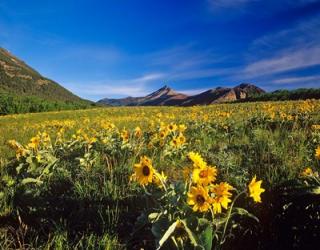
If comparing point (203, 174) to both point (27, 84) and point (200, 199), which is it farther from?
point (27, 84)

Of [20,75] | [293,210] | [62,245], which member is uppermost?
[20,75]

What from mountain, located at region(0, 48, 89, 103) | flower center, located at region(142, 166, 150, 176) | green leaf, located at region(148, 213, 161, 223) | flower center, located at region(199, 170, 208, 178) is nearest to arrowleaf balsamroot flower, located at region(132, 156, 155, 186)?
flower center, located at region(142, 166, 150, 176)

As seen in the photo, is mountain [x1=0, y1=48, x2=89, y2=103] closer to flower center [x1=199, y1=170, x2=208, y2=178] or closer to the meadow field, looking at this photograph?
the meadow field

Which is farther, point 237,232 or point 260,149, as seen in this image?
point 260,149

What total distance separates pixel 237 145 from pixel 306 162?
1501 mm

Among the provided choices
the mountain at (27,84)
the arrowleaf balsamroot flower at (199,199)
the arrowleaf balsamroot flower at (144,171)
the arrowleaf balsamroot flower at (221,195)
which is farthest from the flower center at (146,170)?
the mountain at (27,84)

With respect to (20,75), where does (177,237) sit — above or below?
below

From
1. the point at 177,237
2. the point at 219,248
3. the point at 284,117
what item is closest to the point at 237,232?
the point at 219,248

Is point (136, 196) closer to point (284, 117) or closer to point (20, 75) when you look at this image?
point (284, 117)

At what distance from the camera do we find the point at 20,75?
135375 millimetres

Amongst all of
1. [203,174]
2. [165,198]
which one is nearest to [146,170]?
[165,198]

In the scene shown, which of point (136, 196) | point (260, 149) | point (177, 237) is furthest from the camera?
point (260, 149)

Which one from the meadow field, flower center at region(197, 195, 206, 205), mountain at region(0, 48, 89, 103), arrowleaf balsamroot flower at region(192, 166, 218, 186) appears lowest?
the meadow field

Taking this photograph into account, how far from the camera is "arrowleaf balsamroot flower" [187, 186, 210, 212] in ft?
6.65
